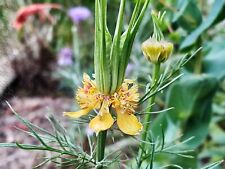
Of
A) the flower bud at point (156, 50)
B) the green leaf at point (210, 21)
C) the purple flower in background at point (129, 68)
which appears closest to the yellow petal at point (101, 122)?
the flower bud at point (156, 50)

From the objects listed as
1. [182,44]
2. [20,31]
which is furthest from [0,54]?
[20,31]

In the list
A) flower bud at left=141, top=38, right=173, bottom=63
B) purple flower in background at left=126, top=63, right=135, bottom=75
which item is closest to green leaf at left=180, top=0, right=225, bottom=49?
flower bud at left=141, top=38, right=173, bottom=63

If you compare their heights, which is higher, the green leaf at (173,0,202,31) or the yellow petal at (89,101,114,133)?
the green leaf at (173,0,202,31)

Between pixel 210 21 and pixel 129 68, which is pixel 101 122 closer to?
pixel 210 21

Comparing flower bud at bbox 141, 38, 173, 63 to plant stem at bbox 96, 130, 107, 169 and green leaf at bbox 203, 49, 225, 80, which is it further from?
green leaf at bbox 203, 49, 225, 80

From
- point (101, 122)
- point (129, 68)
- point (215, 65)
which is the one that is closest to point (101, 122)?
point (101, 122)
